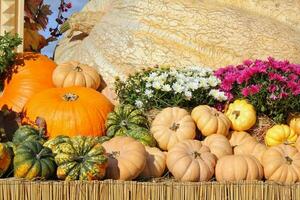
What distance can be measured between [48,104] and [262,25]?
94.5 inches

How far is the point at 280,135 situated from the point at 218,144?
722mm

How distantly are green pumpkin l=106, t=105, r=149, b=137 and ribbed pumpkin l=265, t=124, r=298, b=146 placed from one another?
3.50 feet

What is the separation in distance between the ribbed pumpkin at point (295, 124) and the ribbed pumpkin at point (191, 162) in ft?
3.72

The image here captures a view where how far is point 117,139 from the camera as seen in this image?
422cm

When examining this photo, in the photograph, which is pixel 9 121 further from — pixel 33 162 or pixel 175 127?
pixel 33 162

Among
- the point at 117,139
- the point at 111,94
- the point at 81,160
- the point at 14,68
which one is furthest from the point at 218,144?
the point at 14,68

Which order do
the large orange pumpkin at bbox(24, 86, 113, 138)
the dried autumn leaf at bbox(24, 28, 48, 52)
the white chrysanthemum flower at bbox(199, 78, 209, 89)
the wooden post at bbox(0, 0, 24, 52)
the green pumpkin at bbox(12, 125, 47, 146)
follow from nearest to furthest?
the green pumpkin at bbox(12, 125, 47, 146) < the large orange pumpkin at bbox(24, 86, 113, 138) < the white chrysanthemum flower at bbox(199, 78, 209, 89) < the wooden post at bbox(0, 0, 24, 52) < the dried autumn leaf at bbox(24, 28, 48, 52)

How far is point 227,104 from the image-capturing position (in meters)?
5.28

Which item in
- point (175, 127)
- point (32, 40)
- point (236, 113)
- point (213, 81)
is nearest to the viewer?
point (175, 127)

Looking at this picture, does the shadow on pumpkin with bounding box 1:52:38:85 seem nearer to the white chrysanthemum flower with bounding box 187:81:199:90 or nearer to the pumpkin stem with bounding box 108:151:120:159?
the white chrysanthemum flower with bounding box 187:81:199:90

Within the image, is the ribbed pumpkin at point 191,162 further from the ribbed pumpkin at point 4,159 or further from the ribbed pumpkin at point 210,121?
the ribbed pumpkin at point 4,159

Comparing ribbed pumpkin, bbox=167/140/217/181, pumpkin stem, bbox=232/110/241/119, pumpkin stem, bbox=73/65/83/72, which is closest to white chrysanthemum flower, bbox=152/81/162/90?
pumpkin stem, bbox=232/110/241/119

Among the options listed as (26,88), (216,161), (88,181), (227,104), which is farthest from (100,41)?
(88,181)

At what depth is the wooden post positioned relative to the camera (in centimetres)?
642
